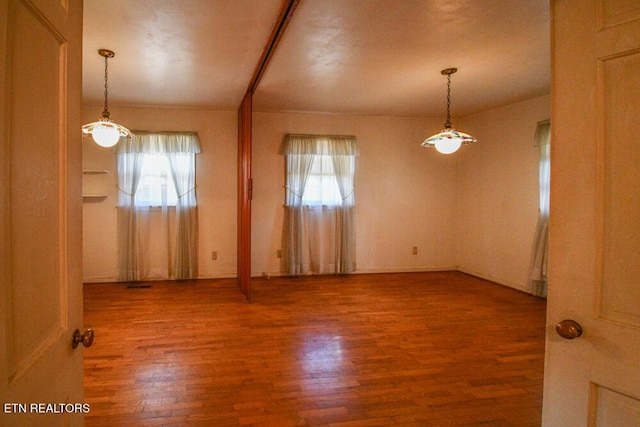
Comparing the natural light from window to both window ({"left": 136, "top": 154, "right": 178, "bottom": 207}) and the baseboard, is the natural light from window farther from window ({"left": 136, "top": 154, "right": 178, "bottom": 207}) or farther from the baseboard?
the baseboard

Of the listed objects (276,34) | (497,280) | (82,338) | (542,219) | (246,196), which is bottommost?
(497,280)

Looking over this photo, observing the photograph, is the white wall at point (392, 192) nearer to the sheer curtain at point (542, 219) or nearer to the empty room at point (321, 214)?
the empty room at point (321, 214)

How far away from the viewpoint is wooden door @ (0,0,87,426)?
697mm

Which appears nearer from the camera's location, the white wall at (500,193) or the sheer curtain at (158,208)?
the white wall at (500,193)

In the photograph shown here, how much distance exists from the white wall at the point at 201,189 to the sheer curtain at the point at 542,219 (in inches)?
164

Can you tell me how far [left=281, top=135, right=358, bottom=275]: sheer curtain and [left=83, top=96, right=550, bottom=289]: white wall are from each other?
183 millimetres

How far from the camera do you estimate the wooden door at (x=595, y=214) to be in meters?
0.93

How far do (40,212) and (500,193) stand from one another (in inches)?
222

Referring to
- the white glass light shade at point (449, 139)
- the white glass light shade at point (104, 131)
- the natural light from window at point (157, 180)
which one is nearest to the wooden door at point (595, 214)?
the white glass light shade at point (449, 139)

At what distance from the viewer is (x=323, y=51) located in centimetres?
331

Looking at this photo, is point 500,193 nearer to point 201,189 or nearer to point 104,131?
point 201,189

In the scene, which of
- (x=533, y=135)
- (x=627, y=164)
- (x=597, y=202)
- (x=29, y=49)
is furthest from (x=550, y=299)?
(x=533, y=135)

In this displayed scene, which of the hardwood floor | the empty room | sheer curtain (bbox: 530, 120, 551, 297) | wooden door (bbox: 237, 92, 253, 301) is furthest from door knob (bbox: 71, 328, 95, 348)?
sheer curtain (bbox: 530, 120, 551, 297)

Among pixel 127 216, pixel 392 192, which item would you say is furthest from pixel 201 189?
pixel 392 192
